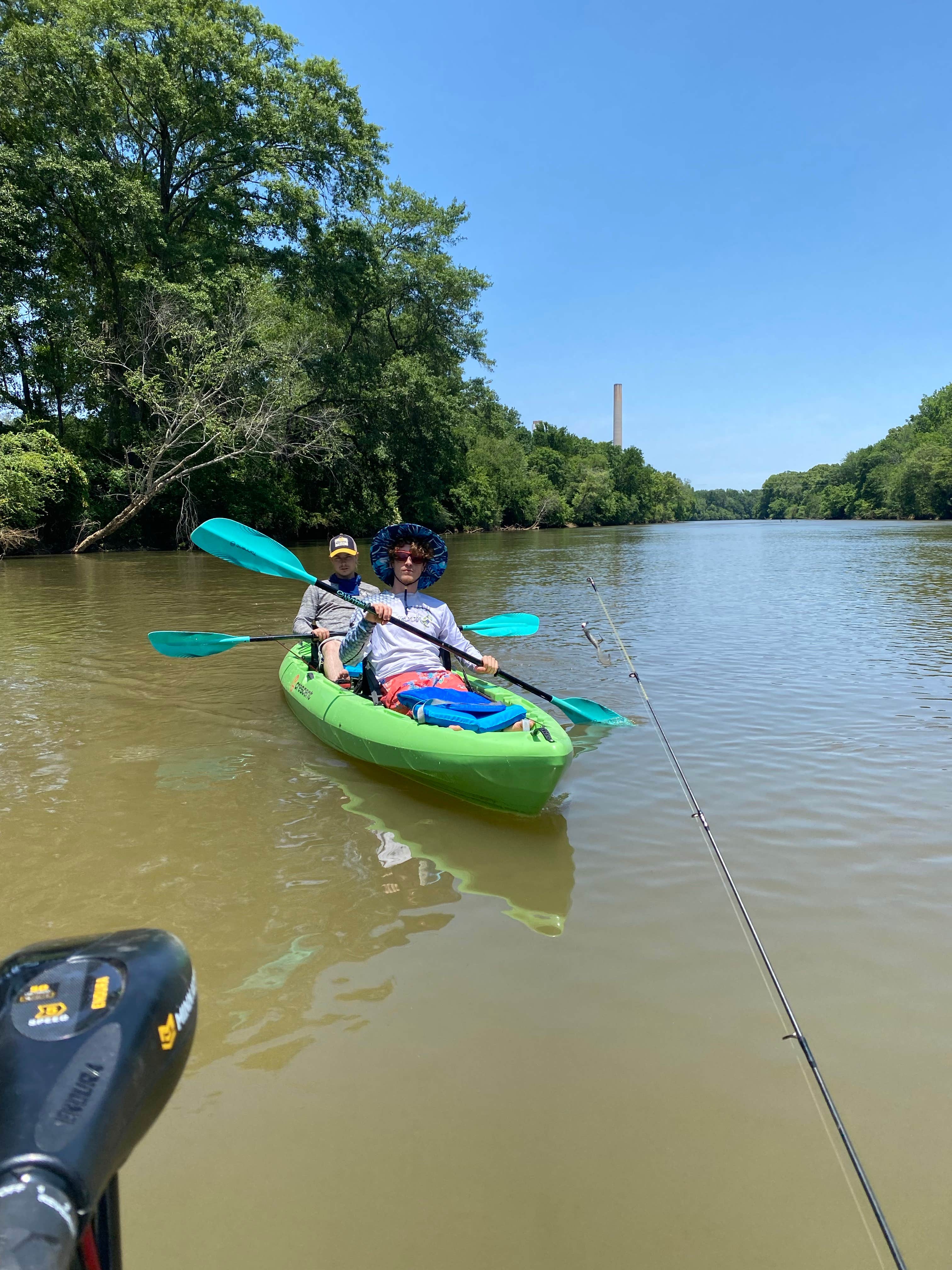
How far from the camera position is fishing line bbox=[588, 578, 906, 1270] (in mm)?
1772

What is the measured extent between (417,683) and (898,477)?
3384 inches

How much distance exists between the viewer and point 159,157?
906 inches

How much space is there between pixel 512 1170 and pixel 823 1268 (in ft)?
2.26

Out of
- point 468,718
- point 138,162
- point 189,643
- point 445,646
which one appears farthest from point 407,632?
point 138,162

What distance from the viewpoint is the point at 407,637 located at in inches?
207

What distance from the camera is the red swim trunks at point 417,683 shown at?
4.96 meters

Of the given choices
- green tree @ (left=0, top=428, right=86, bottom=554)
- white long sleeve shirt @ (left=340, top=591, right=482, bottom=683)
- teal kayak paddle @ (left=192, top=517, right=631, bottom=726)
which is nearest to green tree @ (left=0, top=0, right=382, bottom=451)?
green tree @ (left=0, top=428, right=86, bottom=554)

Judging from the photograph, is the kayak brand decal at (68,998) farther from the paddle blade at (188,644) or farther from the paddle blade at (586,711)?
the paddle blade at (188,644)

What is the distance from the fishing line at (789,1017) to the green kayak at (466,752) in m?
0.76

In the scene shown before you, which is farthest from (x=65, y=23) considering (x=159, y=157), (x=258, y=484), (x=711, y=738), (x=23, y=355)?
(x=711, y=738)

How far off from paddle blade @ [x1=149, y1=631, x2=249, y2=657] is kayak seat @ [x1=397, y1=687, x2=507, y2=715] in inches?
104

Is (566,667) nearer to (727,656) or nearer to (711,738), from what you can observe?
(727,656)

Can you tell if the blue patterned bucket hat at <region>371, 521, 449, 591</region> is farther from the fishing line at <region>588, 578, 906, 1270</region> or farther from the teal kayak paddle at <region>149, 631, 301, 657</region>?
the fishing line at <region>588, 578, 906, 1270</region>

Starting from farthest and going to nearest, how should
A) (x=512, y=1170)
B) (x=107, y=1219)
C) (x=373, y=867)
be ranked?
(x=373, y=867), (x=512, y=1170), (x=107, y=1219)
